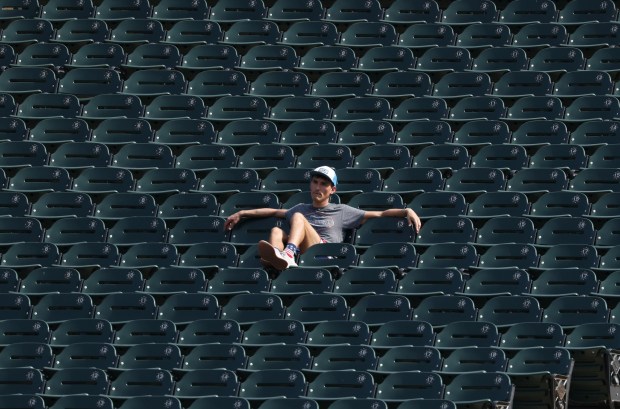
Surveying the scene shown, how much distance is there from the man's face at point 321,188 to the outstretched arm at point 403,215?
31 centimetres

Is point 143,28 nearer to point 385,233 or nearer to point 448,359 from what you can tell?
point 385,233

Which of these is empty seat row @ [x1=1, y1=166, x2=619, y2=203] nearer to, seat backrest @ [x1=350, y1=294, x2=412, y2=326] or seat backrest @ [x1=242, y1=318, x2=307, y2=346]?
seat backrest @ [x1=350, y1=294, x2=412, y2=326]

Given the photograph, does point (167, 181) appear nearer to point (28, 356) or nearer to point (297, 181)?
point (297, 181)

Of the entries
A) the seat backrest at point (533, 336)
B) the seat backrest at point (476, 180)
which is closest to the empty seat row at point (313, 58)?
the seat backrest at point (476, 180)

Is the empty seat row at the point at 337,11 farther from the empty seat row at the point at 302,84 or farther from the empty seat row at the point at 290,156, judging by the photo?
the empty seat row at the point at 290,156

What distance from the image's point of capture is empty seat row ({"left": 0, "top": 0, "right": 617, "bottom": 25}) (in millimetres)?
15281

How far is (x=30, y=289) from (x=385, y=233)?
95.8 inches

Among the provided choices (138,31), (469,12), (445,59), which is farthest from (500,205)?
(138,31)

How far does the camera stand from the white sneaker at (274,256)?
41.1 feet

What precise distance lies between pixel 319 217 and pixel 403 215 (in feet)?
1.93

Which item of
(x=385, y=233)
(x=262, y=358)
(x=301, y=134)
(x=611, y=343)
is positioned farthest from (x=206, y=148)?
(x=611, y=343)

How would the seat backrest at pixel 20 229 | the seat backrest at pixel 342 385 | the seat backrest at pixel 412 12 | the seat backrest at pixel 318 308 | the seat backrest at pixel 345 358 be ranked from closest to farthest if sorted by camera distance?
the seat backrest at pixel 342 385 < the seat backrest at pixel 345 358 < the seat backrest at pixel 318 308 < the seat backrest at pixel 20 229 < the seat backrest at pixel 412 12

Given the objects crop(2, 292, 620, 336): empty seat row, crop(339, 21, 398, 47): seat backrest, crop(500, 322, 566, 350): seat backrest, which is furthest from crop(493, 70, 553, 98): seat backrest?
crop(500, 322, 566, 350): seat backrest

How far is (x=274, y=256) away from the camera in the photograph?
12539 millimetres
